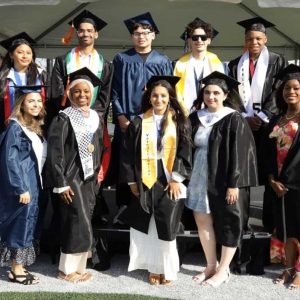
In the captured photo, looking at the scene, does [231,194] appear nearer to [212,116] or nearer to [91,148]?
[212,116]

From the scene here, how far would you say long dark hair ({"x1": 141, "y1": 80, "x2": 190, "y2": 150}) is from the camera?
4.00 m

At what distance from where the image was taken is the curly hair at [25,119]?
13.3ft

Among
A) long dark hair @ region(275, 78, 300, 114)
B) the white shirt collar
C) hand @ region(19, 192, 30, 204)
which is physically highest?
long dark hair @ region(275, 78, 300, 114)

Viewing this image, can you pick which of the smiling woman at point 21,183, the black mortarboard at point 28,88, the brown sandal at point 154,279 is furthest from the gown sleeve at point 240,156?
the black mortarboard at point 28,88

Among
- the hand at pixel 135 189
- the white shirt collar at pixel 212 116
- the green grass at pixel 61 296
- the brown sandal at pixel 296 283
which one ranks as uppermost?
the white shirt collar at pixel 212 116

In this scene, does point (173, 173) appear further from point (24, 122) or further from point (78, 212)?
point (24, 122)

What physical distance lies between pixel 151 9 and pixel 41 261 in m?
4.39

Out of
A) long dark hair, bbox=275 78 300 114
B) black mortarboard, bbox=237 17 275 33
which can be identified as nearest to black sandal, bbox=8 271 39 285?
long dark hair, bbox=275 78 300 114

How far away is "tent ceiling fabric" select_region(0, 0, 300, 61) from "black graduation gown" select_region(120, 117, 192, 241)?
3.00 metres

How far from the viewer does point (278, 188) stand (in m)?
4.03

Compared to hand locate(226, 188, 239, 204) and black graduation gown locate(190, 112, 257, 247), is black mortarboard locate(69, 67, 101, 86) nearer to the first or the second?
black graduation gown locate(190, 112, 257, 247)

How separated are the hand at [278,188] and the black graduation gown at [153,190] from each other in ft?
2.32

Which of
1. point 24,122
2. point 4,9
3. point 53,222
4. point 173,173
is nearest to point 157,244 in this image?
point 173,173

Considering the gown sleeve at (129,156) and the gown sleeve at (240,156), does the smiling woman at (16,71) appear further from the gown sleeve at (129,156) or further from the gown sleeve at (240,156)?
the gown sleeve at (240,156)
